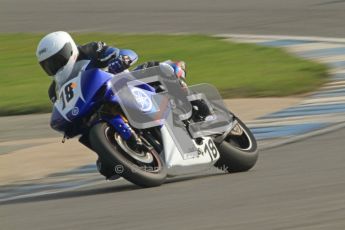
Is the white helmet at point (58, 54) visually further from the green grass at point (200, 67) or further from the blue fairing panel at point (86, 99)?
the green grass at point (200, 67)

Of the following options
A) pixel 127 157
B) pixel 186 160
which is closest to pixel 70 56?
pixel 127 157

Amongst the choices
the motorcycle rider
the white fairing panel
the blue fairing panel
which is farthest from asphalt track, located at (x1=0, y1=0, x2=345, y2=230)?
the motorcycle rider

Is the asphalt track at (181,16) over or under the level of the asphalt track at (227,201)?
under

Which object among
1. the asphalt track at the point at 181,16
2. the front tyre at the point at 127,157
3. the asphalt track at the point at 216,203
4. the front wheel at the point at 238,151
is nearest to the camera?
the asphalt track at the point at 216,203

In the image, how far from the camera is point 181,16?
909 inches

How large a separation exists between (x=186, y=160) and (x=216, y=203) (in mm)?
1280

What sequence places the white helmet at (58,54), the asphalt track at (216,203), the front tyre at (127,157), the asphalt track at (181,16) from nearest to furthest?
1. the asphalt track at (216,203)
2. the front tyre at (127,157)
3. the white helmet at (58,54)
4. the asphalt track at (181,16)

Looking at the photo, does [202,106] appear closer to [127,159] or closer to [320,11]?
[127,159]

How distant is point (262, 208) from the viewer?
276 inches

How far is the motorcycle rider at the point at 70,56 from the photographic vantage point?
8.53 m

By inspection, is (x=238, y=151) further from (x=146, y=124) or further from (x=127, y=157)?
(x=127, y=157)

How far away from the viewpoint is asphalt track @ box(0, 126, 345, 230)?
6707 millimetres

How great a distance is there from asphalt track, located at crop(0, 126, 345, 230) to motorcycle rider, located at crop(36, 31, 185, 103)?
0.98 meters

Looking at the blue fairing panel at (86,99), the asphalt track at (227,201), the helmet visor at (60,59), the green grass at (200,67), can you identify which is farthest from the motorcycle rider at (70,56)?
the green grass at (200,67)
